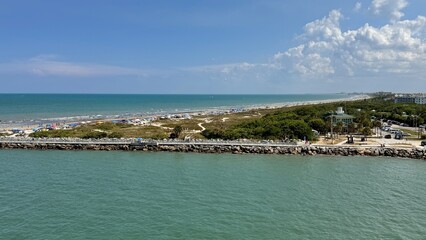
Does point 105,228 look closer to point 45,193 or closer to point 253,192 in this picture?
point 45,193

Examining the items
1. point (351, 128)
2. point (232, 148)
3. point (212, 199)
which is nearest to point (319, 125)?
point (351, 128)

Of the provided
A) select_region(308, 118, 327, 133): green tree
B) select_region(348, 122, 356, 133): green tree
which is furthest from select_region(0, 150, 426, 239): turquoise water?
select_region(348, 122, 356, 133): green tree

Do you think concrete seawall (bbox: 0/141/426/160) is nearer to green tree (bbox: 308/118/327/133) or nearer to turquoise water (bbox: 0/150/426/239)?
turquoise water (bbox: 0/150/426/239)

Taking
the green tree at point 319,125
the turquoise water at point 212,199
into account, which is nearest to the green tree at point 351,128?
the green tree at point 319,125

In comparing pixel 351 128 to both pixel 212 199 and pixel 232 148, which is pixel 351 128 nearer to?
pixel 232 148

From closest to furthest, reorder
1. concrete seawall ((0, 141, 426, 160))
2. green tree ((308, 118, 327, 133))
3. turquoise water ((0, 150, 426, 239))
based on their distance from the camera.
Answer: turquoise water ((0, 150, 426, 239)) → concrete seawall ((0, 141, 426, 160)) → green tree ((308, 118, 327, 133))

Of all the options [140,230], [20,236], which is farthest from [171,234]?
[20,236]

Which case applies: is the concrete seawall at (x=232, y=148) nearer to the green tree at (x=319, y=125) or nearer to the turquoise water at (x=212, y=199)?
the turquoise water at (x=212, y=199)
